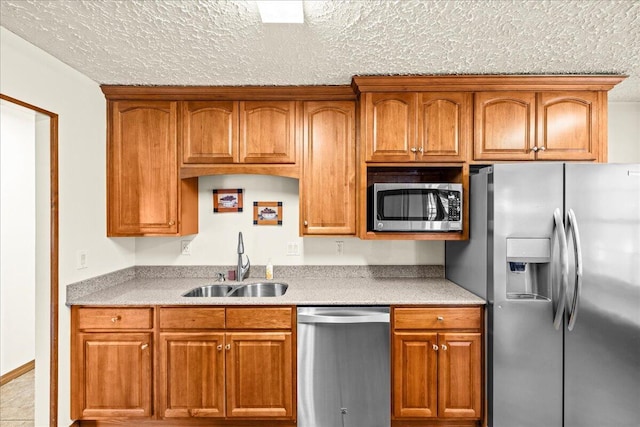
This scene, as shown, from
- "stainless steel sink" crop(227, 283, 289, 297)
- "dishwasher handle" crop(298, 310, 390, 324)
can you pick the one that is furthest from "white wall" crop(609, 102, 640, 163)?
"stainless steel sink" crop(227, 283, 289, 297)

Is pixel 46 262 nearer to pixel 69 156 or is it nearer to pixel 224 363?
pixel 69 156

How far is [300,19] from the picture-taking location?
1569 millimetres

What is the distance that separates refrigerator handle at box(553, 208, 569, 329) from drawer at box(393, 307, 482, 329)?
1.34 feet

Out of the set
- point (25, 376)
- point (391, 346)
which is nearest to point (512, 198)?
point (391, 346)

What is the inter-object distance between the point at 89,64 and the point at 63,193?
2.67ft

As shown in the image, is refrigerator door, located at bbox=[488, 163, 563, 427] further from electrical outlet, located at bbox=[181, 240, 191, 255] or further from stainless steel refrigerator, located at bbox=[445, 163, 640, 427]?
electrical outlet, located at bbox=[181, 240, 191, 255]

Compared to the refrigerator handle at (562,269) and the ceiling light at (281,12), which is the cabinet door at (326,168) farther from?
the refrigerator handle at (562,269)

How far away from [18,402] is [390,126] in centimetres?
325

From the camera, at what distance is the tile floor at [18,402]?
85.0 inches

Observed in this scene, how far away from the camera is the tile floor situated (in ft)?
7.08

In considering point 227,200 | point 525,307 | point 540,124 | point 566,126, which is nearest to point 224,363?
point 227,200

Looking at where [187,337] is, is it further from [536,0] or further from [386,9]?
[536,0]

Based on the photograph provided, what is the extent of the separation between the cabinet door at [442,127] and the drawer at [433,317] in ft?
3.33

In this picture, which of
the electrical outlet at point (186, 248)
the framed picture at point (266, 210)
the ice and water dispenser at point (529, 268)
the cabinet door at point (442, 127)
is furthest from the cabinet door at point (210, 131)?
the ice and water dispenser at point (529, 268)
